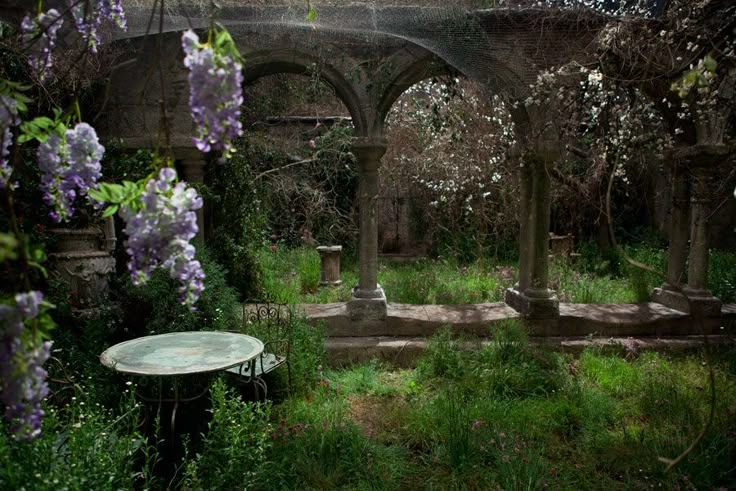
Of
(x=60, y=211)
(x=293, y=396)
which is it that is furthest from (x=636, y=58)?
(x=60, y=211)

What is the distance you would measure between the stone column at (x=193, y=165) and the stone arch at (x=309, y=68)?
91 centimetres

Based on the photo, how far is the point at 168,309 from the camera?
4164mm

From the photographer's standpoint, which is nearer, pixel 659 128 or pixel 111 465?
pixel 111 465

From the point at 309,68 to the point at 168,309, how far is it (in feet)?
7.73

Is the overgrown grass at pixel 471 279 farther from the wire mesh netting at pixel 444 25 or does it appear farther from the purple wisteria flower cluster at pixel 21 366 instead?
the purple wisteria flower cluster at pixel 21 366

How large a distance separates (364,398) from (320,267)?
4.01m

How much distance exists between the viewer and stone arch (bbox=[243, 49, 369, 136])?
4.80 metres

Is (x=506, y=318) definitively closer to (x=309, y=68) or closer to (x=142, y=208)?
(x=309, y=68)

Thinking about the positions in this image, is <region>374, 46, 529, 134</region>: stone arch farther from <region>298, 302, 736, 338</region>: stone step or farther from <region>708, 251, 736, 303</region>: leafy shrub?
<region>708, 251, 736, 303</region>: leafy shrub

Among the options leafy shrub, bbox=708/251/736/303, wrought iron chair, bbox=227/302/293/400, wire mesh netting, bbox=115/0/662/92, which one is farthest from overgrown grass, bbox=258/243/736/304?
wire mesh netting, bbox=115/0/662/92

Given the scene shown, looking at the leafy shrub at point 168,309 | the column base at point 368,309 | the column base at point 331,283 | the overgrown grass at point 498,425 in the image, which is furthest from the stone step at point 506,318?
the column base at point 331,283

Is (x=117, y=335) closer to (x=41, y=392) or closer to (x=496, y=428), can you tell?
(x=496, y=428)

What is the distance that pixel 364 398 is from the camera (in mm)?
4094

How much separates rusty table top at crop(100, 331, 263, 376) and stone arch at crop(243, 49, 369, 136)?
2.37 meters
